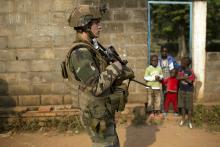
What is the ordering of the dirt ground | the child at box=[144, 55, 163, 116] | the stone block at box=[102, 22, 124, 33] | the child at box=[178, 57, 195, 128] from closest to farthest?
the dirt ground < the child at box=[178, 57, 195, 128] < the stone block at box=[102, 22, 124, 33] < the child at box=[144, 55, 163, 116]

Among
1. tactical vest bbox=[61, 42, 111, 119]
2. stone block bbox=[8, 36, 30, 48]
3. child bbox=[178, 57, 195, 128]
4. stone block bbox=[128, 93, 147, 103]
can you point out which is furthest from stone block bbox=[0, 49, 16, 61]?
tactical vest bbox=[61, 42, 111, 119]

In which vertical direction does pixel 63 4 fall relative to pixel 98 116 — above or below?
above

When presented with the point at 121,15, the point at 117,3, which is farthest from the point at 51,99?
the point at 117,3

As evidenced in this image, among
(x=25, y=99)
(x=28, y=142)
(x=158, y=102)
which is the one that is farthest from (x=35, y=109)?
(x=158, y=102)

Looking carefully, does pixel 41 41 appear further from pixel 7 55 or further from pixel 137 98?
pixel 137 98

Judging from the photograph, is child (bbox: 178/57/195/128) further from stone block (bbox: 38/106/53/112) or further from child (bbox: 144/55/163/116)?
stone block (bbox: 38/106/53/112)

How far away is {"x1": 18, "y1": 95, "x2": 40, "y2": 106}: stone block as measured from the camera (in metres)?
6.42

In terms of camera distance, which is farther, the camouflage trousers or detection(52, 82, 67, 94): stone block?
detection(52, 82, 67, 94): stone block

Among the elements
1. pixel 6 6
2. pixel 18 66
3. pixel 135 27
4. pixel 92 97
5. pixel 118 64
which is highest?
pixel 6 6

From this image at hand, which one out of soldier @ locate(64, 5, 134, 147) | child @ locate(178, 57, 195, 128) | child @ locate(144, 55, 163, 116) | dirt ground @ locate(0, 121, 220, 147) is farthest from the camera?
child @ locate(144, 55, 163, 116)

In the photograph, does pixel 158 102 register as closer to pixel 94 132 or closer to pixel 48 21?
pixel 48 21

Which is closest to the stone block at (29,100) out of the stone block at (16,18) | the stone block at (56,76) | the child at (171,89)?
the stone block at (56,76)

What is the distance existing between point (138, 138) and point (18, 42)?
2.71 m

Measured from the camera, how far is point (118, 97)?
3.26m
